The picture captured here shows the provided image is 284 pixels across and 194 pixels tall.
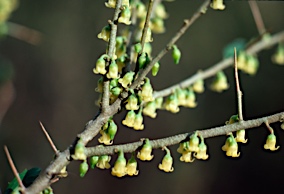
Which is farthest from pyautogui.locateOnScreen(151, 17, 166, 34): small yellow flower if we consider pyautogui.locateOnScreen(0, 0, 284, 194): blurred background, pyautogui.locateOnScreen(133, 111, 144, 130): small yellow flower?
pyautogui.locateOnScreen(0, 0, 284, 194): blurred background

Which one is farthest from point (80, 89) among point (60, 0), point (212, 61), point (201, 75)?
point (201, 75)

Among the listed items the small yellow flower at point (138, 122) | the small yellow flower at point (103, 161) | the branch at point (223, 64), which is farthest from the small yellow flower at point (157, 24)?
the small yellow flower at point (103, 161)

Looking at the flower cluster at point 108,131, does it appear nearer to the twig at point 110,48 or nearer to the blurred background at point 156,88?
the twig at point 110,48

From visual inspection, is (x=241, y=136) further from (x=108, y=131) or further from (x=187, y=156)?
(x=108, y=131)

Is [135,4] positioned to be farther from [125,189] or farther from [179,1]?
[179,1]

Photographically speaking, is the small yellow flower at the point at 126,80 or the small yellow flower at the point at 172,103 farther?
the small yellow flower at the point at 172,103

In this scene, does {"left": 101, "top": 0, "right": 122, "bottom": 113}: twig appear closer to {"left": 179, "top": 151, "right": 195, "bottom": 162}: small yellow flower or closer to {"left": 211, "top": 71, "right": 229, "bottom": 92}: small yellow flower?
{"left": 179, "top": 151, "right": 195, "bottom": 162}: small yellow flower

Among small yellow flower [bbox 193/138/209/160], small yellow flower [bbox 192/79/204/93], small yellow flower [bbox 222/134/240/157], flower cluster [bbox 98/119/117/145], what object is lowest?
small yellow flower [bbox 222/134/240/157]

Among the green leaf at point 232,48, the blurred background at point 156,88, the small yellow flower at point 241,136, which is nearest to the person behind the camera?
the small yellow flower at point 241,136
